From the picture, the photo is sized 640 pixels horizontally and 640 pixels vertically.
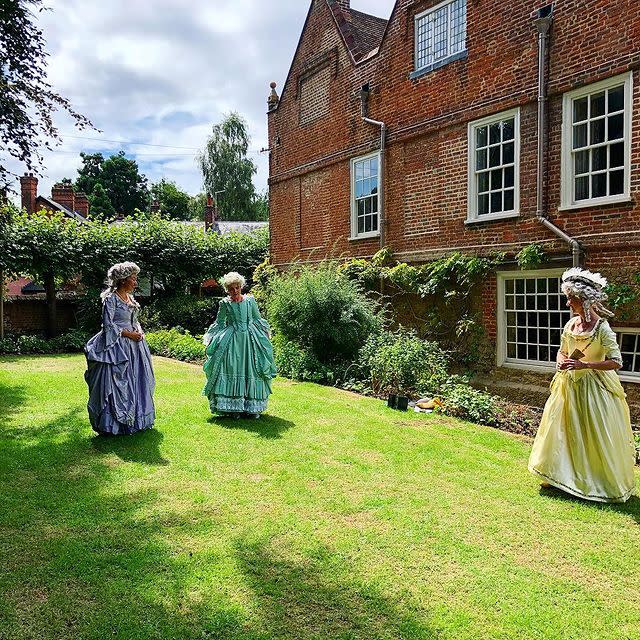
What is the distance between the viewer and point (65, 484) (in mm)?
5078

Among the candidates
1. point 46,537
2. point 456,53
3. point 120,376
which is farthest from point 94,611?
point 456,53

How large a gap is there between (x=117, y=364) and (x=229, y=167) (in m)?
34.5

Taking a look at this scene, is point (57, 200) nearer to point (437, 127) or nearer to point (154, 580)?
point (437, 127)

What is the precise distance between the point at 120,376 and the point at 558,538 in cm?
486

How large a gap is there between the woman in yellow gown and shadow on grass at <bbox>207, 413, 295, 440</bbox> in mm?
3170

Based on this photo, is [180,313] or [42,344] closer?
[42,344]

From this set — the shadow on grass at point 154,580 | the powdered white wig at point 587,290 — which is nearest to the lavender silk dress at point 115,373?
the shadow on grass at point 154,580

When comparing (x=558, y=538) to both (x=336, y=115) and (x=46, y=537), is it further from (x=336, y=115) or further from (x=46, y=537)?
(x=336, y=115)

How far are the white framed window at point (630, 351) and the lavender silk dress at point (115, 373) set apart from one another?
7.35m

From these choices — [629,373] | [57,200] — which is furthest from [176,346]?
[57,200]

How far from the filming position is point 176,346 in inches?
610

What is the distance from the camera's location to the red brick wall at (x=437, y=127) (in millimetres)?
9188

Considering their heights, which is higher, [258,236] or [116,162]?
[116,162]

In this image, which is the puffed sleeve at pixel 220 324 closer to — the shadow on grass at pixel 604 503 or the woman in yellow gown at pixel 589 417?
the woman in yellow gown at pixel 589 417
